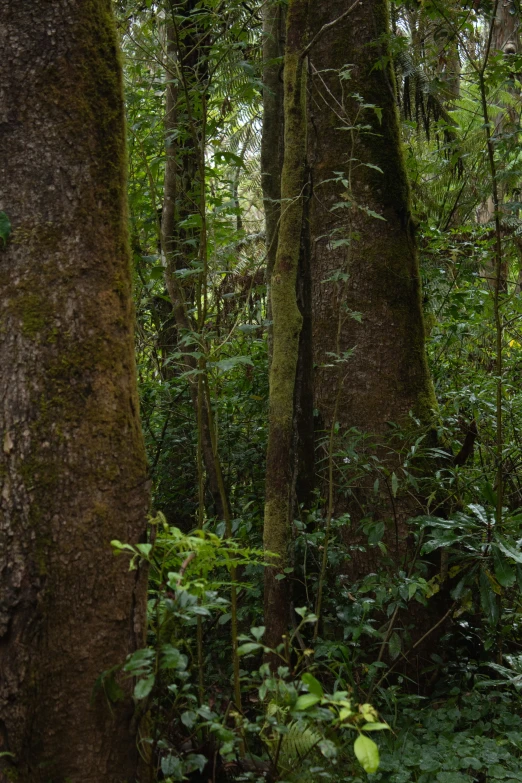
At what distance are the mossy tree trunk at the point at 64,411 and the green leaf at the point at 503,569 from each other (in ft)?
6.18

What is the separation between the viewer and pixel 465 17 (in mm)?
4359

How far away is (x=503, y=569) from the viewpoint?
3.34 metres

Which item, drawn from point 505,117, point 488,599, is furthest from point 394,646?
point 505,117

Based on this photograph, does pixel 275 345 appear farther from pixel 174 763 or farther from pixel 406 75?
pixel 406 75

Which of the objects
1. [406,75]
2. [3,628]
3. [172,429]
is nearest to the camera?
[3,628]

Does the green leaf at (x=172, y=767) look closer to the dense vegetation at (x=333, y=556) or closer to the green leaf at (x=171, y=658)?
the dense vegetation at (x=333, y=556)

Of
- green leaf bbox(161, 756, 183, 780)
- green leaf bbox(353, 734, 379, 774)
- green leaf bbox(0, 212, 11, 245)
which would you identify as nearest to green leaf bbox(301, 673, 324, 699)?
green leaf bbox(353, 734, 379, 774)

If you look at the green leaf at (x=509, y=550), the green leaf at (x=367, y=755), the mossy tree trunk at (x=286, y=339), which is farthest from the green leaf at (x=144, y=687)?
the green leaf at (x=509, y=550)

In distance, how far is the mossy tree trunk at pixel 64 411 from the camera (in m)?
1.97

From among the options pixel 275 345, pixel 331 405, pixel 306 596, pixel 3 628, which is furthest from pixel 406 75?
pixel 3 628

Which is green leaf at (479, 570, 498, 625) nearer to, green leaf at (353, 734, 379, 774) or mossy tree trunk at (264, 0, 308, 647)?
mossy tree trunk at (264, 0, 308, 647)

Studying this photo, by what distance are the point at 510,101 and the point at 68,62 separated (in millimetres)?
11947

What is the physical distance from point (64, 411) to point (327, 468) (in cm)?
230

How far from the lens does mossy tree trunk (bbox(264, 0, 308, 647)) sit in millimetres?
3357
